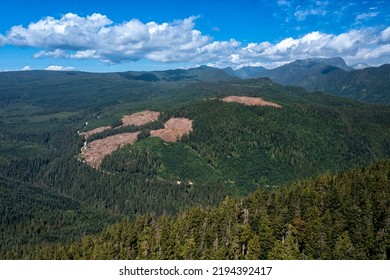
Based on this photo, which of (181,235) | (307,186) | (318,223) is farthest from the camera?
(307,186)

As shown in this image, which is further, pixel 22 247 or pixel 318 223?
pixel 22 247

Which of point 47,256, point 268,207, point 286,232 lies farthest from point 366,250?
point 47,256

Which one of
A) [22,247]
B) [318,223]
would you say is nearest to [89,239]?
[22,247]
